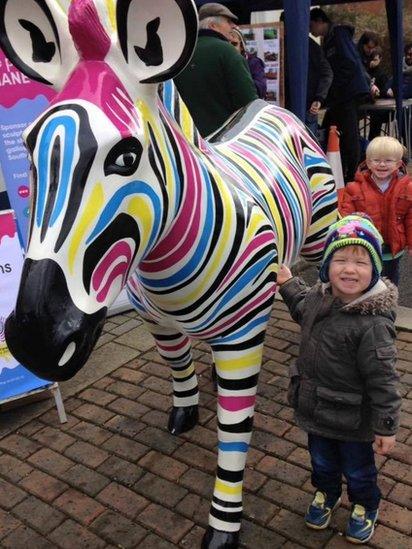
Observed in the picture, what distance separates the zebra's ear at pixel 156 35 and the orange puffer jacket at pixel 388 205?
270 cm

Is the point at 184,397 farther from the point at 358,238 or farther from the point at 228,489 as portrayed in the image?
the point at 358,238

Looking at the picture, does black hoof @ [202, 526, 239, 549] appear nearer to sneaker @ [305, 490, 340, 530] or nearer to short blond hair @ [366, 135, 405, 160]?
sneaker @ [305, 490, 340, 530]

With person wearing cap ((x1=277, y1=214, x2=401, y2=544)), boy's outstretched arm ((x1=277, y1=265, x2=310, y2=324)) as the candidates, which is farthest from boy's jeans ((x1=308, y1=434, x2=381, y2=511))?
boy's outstretched arm ((x1=277, y1=265, x2=310, y2=324))

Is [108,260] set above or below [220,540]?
above

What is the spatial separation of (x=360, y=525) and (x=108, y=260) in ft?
5.65

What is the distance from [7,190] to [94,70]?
2882mm

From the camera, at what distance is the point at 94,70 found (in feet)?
6.00

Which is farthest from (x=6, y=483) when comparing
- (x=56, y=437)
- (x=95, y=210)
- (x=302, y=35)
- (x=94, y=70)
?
(x=302, y=35)

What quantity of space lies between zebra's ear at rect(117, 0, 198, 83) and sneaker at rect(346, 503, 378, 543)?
2.02m

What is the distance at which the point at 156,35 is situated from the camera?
1.87 metres

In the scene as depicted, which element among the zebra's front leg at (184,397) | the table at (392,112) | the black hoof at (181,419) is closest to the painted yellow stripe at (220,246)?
the zebra's front leg at (184,397)

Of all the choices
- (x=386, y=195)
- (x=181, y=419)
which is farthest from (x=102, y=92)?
(x=386, y=195)

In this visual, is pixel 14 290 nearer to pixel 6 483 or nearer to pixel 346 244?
pixel 6 483

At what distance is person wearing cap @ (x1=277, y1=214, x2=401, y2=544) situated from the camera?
2270mm
